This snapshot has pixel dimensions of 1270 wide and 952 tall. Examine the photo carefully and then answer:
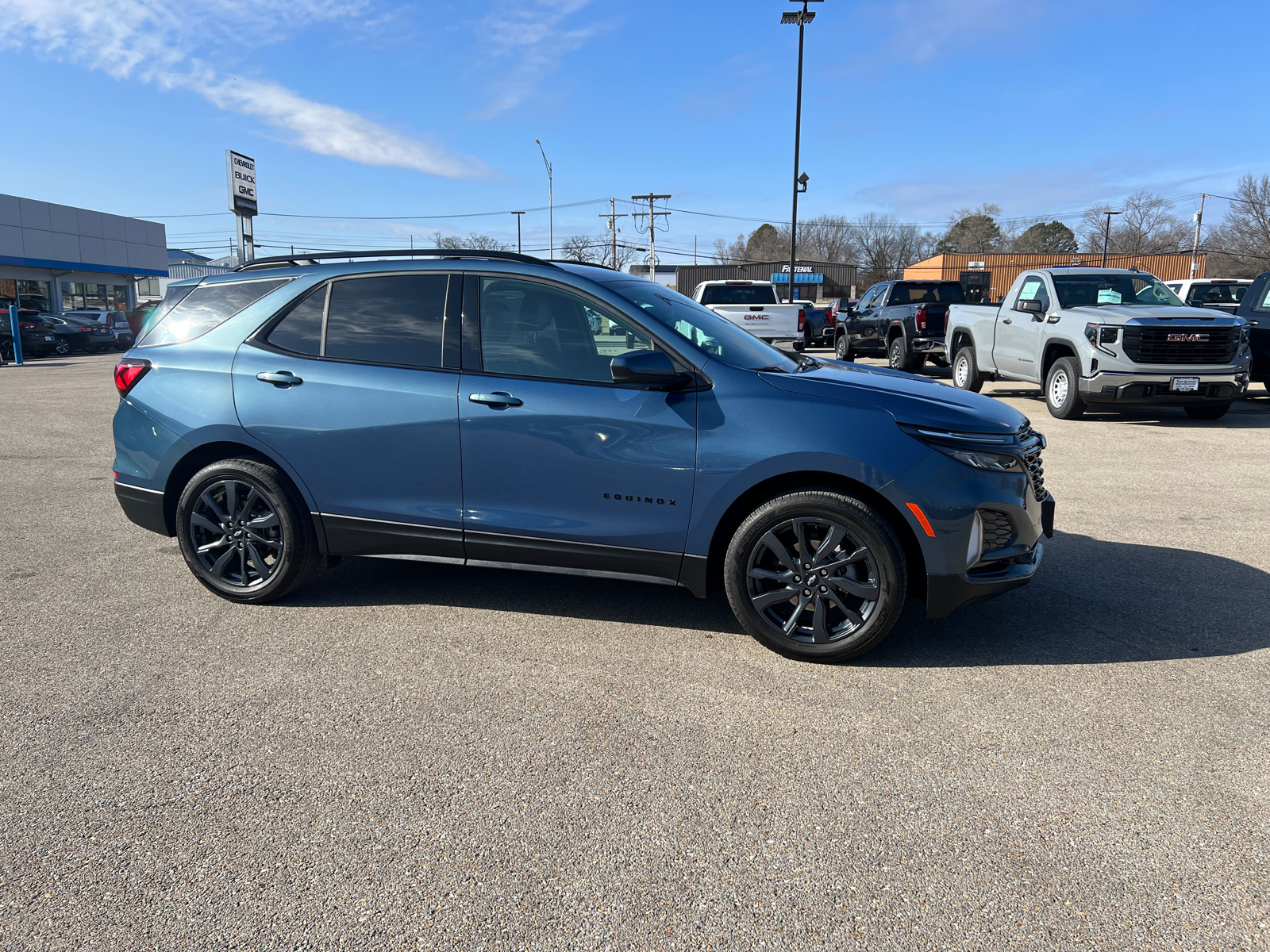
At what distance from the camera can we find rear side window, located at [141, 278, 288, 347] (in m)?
4.86

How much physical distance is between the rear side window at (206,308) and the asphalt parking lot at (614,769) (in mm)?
1450

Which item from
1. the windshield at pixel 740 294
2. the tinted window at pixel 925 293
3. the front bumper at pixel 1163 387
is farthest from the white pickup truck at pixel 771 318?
the front bumper at pixel 1163 387

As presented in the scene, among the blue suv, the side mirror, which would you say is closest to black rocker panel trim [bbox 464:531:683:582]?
the blue suv

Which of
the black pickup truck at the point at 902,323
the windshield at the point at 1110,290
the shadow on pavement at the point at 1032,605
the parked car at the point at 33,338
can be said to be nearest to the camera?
the shadow on pavement at the point at 1032,605

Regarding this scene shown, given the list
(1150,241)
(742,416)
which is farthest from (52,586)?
(1150,241)

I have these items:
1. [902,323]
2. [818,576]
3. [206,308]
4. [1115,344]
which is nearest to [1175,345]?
[1115,344]

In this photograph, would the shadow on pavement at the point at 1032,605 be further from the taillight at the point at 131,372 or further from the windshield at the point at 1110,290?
the windshield at the point at 1110,290

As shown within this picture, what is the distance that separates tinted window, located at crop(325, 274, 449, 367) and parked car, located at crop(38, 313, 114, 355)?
1215 inches

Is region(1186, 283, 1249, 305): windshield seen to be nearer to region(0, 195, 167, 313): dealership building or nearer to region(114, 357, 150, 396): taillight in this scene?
region(114, 357, 150, 396): taillight

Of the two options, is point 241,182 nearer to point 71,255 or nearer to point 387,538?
point 387,538

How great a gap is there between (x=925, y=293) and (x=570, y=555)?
16.5m

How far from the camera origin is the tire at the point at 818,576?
3.86m

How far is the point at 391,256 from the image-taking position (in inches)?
185

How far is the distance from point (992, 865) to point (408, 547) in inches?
119
